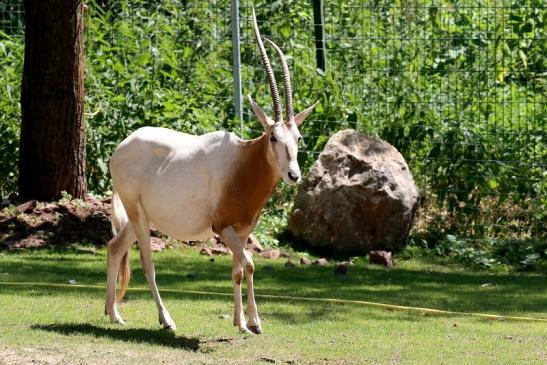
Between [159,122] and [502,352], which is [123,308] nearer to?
[502,352]

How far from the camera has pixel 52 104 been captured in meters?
12.8

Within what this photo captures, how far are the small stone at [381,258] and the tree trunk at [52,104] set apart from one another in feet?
10.3

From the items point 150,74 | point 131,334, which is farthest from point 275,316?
point 150,74

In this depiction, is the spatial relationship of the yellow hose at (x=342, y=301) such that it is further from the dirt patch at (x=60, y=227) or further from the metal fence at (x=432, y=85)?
the metal fence at (x=432, y=85)

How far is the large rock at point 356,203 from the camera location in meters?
13.0

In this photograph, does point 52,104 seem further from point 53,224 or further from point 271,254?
point 271,254

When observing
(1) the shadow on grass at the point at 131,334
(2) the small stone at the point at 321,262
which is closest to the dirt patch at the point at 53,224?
(2) the small stone at the point at 321,262

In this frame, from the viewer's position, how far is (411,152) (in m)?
14.4

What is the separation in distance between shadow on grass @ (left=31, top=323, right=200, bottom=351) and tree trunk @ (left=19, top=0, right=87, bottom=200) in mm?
4339

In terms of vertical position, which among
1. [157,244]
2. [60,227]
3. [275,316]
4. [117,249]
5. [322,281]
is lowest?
[322,281]

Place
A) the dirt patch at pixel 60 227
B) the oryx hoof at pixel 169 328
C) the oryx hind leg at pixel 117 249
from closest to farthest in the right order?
the oryx hoof at pixel 169 328
the oryx hind leg at pixel 117 249
the dirt patch at pixel 60 227

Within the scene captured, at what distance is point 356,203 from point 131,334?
498 cm

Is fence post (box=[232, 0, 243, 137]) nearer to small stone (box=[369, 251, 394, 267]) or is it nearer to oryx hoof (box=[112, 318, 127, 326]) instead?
small stone (box=[369, 251, 394, 267])

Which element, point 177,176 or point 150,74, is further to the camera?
point 150,74
